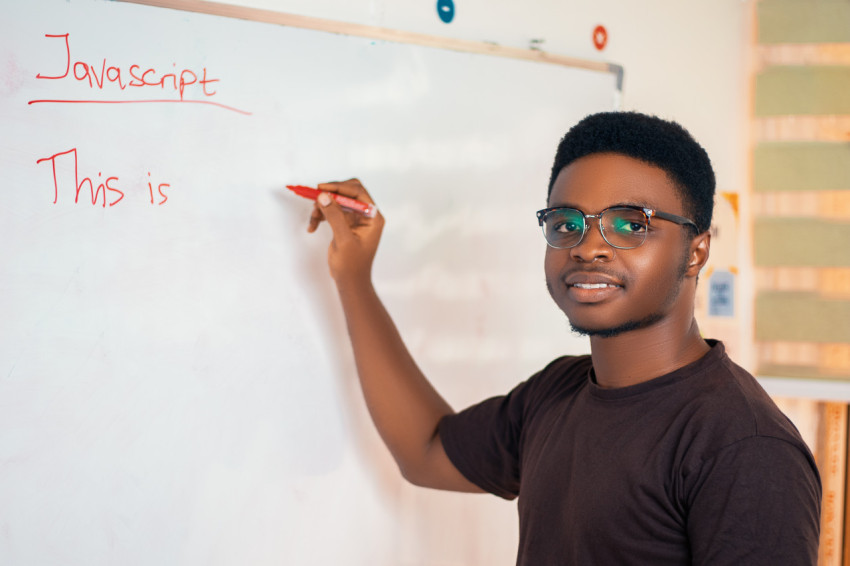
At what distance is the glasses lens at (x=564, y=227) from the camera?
106 centimetres

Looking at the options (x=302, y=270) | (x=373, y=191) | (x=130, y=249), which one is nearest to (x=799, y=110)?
(x=373, y=191)

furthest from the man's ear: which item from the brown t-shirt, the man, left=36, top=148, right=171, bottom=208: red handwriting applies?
left=36, top=148, right=171, bottom=208: red handwriting

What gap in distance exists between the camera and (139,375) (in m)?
1.20

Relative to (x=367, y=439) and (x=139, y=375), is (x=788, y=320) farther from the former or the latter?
(x=139, y=375)

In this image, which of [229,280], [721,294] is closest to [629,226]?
[229,280]

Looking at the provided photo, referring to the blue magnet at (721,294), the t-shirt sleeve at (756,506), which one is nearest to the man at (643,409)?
the t-shirt sleeve at (756,506)

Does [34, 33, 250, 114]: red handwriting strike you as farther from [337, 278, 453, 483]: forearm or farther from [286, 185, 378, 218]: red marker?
[337, 278, 453, 483]: forearm

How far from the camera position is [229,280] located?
50.1 inches

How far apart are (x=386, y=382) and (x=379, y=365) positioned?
0.03m

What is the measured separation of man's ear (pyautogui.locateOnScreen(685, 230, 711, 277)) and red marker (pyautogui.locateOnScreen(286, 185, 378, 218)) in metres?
0.53

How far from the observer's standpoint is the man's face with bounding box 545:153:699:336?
1.02 metres

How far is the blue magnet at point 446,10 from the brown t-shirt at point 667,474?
730 millimetres

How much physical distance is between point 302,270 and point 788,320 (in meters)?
1.26

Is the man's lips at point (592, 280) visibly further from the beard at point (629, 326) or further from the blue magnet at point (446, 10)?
the blue magnet at point (446, 10)
